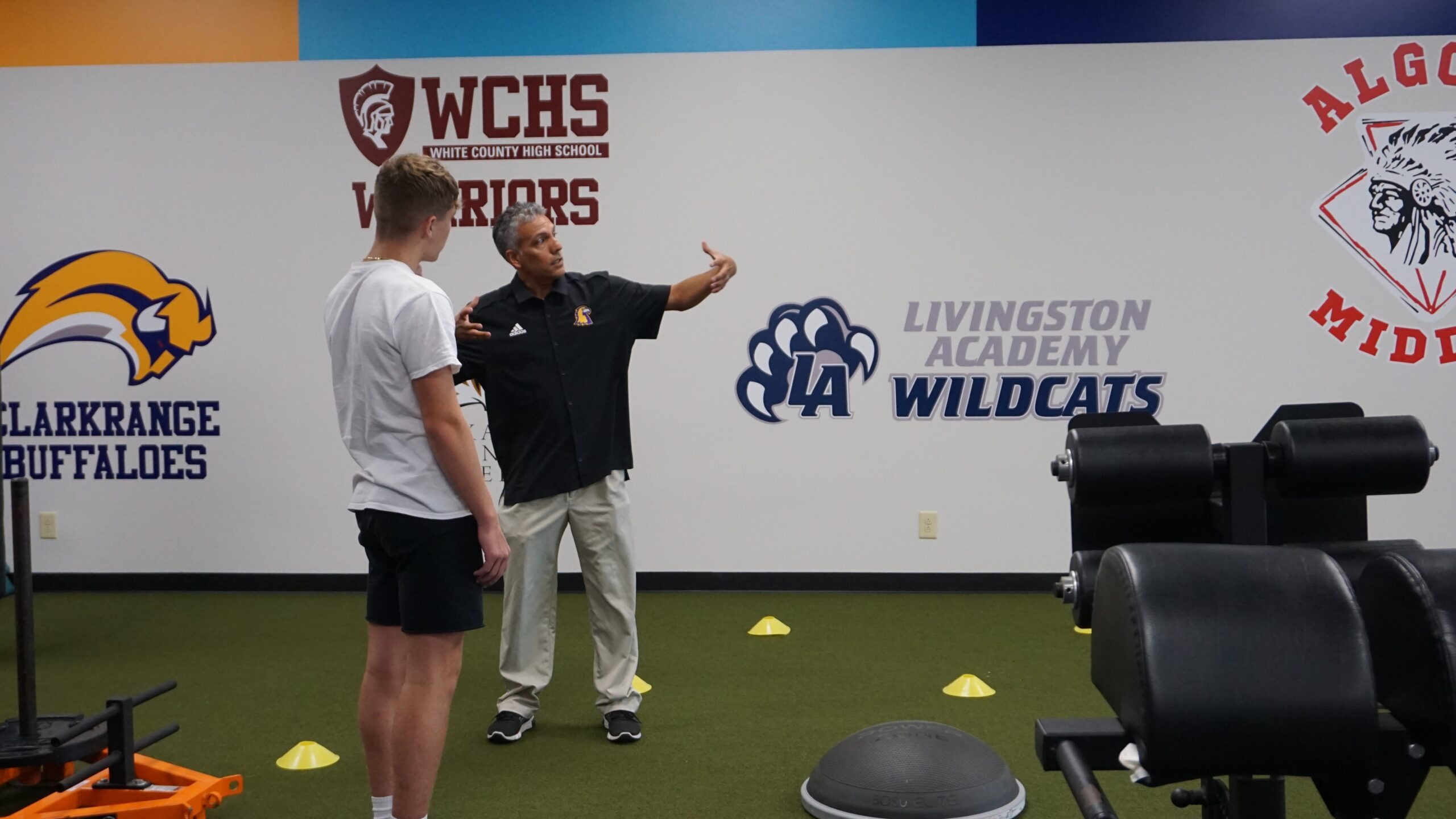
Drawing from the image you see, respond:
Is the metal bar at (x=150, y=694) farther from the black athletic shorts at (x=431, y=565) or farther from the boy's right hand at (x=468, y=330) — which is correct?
the boy's right hand at (x=468, y=330)

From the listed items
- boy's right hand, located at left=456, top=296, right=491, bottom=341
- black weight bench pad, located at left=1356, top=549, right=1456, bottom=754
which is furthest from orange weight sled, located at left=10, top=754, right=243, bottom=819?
black weight bench pad, located at left=1356, top=549, right=1456, bottom=754

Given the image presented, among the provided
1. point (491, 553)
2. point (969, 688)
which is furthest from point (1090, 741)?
point (969, 688)

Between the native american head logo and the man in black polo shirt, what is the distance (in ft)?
10.7

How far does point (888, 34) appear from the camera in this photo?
504 centimetres

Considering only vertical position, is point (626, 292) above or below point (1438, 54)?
below

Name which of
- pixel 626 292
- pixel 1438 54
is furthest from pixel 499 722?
pixel 1438 54

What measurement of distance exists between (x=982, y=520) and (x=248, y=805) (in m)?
3.31

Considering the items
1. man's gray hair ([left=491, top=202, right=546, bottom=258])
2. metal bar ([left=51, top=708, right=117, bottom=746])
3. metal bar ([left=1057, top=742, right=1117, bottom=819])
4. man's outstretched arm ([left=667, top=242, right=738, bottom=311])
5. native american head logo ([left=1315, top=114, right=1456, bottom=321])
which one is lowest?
metal bar ([left=51, top=708, right=117, bottom=746])

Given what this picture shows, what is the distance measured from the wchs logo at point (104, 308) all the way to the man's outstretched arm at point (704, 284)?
2.91 meters

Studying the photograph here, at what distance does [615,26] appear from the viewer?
508cm

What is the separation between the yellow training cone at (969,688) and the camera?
3576 millimetres

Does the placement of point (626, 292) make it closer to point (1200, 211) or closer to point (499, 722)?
point (499, 722)

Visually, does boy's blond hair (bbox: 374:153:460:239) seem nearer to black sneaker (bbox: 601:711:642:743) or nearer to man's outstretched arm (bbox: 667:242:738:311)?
man's outstretched arm (bbox: 667:242:738:311)

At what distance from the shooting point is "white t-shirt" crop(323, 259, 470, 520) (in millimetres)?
2096
